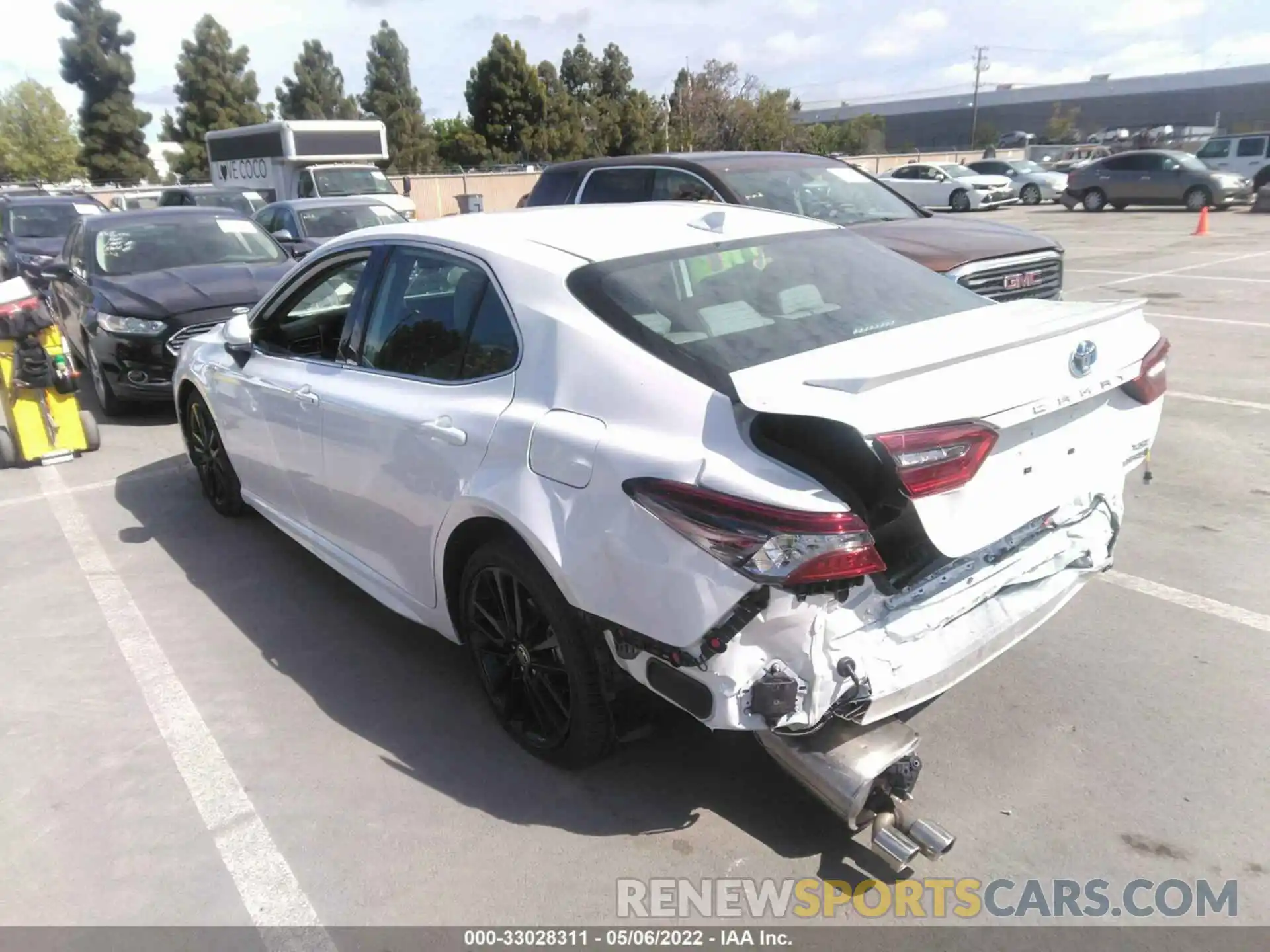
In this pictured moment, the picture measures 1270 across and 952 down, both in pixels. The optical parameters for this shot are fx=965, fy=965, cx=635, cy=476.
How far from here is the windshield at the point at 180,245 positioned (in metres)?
8.94

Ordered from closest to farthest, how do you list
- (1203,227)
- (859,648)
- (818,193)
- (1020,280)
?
(859,648), (1020,280), (818,193), (1203,227)

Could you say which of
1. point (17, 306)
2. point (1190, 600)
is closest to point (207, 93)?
point (17, 306)

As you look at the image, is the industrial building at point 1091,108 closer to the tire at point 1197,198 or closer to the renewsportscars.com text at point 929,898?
the tire at point 1197,198

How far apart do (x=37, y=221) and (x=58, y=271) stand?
28.6ft

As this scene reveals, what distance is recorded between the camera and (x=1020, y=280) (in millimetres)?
6883

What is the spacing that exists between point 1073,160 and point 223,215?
42.5m

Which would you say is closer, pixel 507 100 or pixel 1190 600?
pixel 1190 600

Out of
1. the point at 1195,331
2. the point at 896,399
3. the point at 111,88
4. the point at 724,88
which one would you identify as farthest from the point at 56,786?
the point at 111,88

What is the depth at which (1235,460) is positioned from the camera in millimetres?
5984

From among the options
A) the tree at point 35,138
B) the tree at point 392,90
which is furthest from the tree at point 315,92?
the tree at point 35,138

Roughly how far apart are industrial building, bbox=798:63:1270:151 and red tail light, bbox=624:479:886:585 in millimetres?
76738

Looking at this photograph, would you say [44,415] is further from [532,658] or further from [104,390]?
[532,658]

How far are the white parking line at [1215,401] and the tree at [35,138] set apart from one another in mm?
70083

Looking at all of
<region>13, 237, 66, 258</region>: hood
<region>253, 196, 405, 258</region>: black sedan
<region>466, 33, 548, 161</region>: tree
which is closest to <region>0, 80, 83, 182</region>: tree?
<region>466, 33, 548, 161</region>: tree
